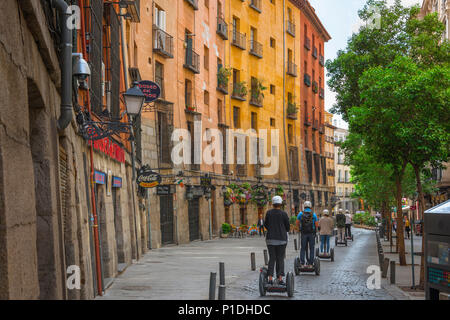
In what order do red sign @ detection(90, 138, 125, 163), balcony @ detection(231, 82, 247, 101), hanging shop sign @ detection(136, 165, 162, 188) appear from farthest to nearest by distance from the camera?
balcony @ detection(231, 82, 247, 101) → hanging shop sign @ detection(136, 165, 162, 188) → red sign @ detection(90, 138, 125, 163)

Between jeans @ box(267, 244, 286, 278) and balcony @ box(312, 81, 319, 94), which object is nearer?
jeans @ box(267, 244, 286, 278)

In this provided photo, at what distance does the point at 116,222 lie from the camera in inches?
665

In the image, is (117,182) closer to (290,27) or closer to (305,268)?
(305,268)

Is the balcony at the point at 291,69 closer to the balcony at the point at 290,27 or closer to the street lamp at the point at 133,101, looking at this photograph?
the balcony at the point at 290,27

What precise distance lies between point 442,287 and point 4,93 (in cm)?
373

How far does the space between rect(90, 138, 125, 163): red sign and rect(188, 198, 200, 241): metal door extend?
1299cm

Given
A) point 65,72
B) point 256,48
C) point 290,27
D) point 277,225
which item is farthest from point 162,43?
point 290,27

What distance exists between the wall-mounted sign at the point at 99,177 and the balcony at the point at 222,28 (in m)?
24.5

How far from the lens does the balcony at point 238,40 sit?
39.5 m

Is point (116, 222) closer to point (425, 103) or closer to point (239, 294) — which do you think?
point (239, 294)

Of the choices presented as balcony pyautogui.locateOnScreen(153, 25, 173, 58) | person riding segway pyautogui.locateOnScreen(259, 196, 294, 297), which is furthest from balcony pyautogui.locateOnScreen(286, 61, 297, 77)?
person riding segway pyautogui.locateOnScreen(259, 196, 294, 297)

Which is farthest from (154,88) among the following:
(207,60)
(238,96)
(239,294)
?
(238,96)

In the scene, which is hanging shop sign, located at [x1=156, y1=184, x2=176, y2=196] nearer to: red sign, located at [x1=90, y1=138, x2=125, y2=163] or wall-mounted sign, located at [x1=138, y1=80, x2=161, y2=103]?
red sign, located at [x1=90, y1=138, x2=125, y2=163]

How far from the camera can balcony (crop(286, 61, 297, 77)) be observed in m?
49.2
